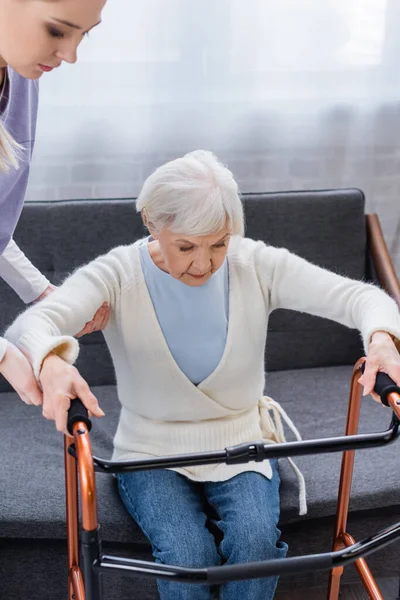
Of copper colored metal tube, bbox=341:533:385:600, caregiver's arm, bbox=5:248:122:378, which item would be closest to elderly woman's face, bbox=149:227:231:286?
caregiver's arm, bbox=5:248:122:378

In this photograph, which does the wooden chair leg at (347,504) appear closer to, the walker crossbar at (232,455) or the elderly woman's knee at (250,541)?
the elderly woman's knee at (250,541)

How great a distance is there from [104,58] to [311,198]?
763mm

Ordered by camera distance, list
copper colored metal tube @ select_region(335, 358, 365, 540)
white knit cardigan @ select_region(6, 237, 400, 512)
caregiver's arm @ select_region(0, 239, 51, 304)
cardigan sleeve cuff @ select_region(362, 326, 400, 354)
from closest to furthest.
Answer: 1. cardigan sleeve cuff @ select_region(362, 326, 400, 354)
2. copper colored metal tube @ select_region(335, 358, 365, 540)
3. white knit cardigan @ select_region(6, 237, 400, 512)
4. caregiver's arm @ select_region(0, 239, 51, 304)

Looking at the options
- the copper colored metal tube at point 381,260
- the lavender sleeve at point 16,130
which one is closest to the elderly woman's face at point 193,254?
the lavender sleeve at point 16,130

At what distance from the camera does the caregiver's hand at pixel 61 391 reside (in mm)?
1143

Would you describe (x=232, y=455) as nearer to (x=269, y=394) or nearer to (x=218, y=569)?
(x=218, y=569)

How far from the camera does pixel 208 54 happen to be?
8.00 feet

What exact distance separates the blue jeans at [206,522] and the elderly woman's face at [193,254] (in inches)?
16.0

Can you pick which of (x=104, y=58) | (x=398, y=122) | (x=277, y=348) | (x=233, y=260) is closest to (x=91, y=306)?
(x=233, y=260)

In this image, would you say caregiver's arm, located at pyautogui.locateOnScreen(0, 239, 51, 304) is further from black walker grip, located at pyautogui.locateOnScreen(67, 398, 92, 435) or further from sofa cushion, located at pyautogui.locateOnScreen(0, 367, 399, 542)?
black walker grip, located at pyautogui.locateOnScreen(67, 398, 92, 435)

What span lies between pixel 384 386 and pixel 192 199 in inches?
20.3

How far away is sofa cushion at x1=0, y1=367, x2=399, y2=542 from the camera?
167 cm

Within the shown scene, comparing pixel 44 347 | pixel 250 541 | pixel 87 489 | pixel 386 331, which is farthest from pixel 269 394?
pixel 87 489

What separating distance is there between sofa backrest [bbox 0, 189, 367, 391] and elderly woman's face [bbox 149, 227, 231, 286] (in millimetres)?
703
